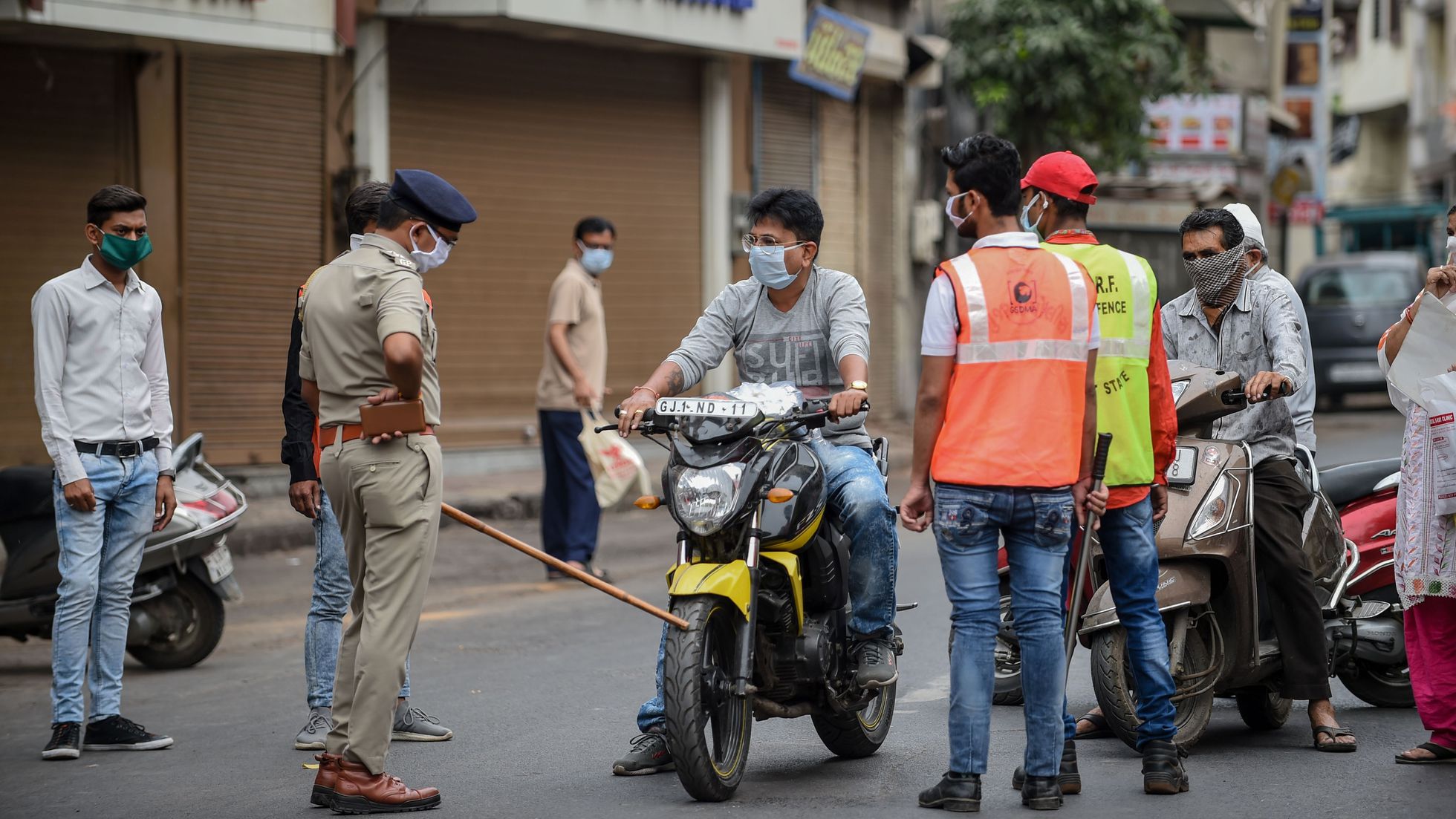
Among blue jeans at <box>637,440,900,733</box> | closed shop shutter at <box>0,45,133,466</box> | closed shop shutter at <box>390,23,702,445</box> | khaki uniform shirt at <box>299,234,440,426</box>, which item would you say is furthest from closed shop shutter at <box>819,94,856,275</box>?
khaki uniform shirt at <box>299,234,440,426</box>

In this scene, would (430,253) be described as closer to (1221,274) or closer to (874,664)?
(874,664)

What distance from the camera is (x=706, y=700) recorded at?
4.93 metres

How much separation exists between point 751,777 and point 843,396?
1310mm

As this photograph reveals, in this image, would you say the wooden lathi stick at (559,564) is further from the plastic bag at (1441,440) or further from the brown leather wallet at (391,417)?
the plastic bag at (1441,440)

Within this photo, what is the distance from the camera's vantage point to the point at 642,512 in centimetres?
1366

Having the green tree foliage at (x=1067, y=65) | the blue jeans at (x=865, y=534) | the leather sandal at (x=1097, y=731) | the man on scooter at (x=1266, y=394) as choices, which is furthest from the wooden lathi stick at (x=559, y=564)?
the green tree foliage at (x=1067, y=65)

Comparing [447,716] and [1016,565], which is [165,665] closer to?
[447,716]

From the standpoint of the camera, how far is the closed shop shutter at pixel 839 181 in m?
19.5

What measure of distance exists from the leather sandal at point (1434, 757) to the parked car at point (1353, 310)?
52.5ft

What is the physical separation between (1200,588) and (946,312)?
158cm

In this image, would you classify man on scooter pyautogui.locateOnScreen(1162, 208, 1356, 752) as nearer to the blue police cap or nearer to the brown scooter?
the brown scooter

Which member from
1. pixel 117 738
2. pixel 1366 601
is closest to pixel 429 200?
pixel 117 738

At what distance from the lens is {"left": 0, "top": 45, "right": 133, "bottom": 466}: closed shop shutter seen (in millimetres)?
11922

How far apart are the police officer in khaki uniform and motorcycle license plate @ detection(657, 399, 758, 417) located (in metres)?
0.75
